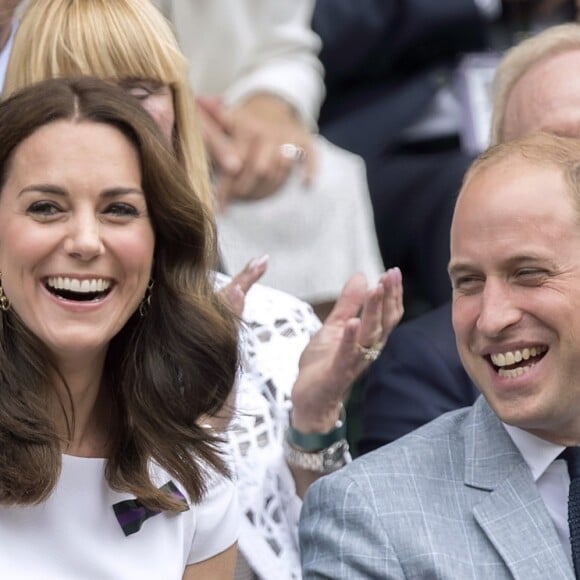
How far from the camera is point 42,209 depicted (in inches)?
102

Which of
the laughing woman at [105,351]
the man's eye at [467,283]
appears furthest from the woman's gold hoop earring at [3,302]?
the man's eye at [467,283]

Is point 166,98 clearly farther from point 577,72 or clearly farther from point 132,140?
point 577,72

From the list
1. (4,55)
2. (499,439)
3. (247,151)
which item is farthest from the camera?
(247,151)

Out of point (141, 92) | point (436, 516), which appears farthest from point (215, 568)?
point (141, 92)

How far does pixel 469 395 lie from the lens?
3.27m

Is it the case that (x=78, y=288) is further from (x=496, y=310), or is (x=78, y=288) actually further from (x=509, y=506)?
(x=509, y=506)

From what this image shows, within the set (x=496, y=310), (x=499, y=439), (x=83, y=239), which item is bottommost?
(x=499, y=439)

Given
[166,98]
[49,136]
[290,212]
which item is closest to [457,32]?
[290,212]

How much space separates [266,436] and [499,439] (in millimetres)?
710

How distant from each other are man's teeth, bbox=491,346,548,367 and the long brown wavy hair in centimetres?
55

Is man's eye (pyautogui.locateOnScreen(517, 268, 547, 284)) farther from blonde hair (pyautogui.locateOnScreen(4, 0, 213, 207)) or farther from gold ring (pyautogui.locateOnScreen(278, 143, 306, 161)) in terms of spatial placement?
gold ring (pyautogui.locateOnScreen(278, 143, 306, 161))

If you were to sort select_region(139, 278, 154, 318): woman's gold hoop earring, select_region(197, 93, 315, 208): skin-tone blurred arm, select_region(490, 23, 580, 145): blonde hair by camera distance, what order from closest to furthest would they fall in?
select_region(139, 278, 154, 318): woman's gold hoop earring → select_region(490, 23, 580, 145): blonde hair → select_region(197, 93, 315, 208): skin-tone blurred arm

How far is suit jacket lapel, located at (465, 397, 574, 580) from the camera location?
2.50 m

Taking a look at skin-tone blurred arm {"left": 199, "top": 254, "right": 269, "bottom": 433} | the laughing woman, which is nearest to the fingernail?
skin-tone blurred arm {"left": 199, "top": 254, "right": 269, "bottom": 433}
